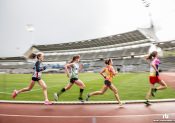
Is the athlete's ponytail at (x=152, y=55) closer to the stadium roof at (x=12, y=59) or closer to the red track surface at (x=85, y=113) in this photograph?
the red track surface at (x=85, y=113)

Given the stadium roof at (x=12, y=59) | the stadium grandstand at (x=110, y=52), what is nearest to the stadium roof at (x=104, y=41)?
the stadium grandstand at (x=110, y=52)

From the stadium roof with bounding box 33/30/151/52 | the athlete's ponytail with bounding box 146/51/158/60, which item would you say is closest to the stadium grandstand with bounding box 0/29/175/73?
the stadium roof with bounding box 33/30/151/52

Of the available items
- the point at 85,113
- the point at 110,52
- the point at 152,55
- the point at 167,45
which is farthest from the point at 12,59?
the point at 85,113

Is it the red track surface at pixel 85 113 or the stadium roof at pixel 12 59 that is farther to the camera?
the stadium roof at pixel 12 59

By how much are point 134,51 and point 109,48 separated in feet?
32.2

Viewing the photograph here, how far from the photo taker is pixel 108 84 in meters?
9.83

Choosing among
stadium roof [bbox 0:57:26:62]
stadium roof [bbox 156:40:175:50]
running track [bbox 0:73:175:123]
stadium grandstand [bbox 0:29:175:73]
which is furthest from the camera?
stadium roof [bbox 0:57:26:62]

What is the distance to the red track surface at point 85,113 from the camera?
747cm

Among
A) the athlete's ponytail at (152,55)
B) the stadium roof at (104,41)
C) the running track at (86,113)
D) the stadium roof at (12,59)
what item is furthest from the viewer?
the stadium roof at (12,59)

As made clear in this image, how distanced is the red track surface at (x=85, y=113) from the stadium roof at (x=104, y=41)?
57812 mm

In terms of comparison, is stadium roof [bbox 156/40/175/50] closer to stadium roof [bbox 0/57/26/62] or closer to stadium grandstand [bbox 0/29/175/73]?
stadium grandstand [bbox 0/29/175/73]

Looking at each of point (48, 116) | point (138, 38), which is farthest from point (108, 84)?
point (138, 38)

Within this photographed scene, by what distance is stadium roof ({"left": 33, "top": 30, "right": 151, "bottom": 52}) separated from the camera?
6860 cm

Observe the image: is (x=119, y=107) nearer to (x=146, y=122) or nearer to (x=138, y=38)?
(x=146, y=122)
